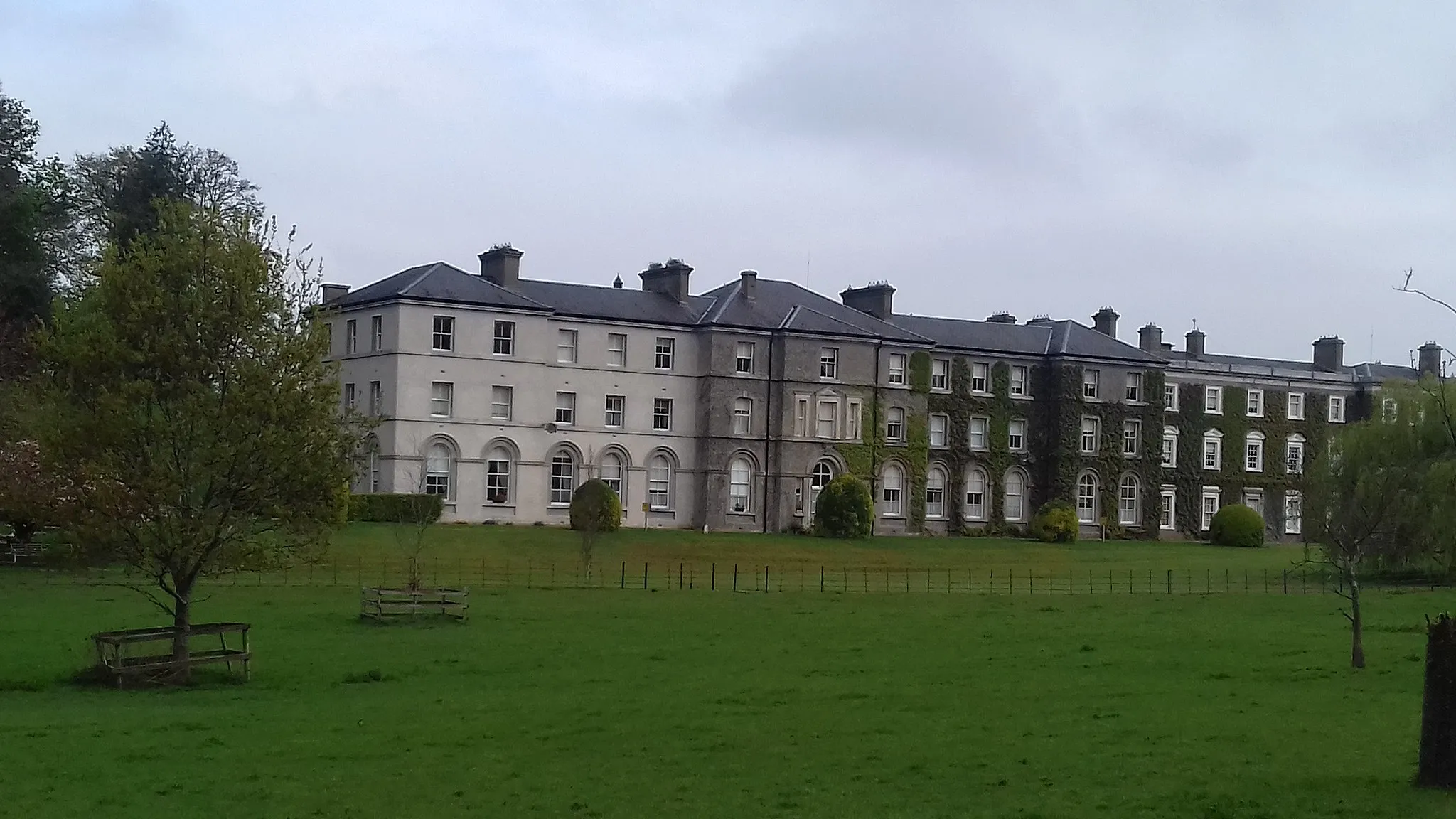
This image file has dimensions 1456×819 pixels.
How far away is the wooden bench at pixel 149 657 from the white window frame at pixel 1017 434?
57793 mm

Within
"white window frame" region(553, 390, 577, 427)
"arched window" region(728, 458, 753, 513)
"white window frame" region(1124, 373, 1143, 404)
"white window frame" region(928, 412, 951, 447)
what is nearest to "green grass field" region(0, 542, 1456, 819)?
"white window frame" region(553, 390, 577, 427)

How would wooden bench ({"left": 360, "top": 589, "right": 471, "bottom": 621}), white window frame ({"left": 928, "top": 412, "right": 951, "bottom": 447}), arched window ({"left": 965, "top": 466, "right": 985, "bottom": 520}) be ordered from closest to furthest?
wooden bench ({"left": 360, "top": 589, "right": 471, "bottom": 621})
white window frame ({"left": 928, "top": 412, "right": 951, "bottom": 447})
arched window ({"left": 965, "top": 466, "right": 985, "bottom": 520})

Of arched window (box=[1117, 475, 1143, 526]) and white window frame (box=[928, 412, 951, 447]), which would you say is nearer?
white window frame (box=[928, 412, 951, 447])

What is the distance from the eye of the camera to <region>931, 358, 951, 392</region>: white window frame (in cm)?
7944

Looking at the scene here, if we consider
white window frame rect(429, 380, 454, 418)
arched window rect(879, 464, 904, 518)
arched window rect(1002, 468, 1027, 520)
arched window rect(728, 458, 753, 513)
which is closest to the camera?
white window frame rect(429, 380, 454, 418)

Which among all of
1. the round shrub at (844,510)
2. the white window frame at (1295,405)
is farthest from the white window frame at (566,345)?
the white window frame at (1295,405)

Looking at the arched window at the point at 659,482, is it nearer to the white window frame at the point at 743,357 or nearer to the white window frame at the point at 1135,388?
the white window frame at the point at 743,357

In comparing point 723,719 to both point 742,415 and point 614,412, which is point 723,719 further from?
point 742,415

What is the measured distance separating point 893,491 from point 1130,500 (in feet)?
49.1

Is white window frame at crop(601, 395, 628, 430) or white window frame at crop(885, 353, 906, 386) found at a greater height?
white window frame at crop(885, 353, 906, 386)

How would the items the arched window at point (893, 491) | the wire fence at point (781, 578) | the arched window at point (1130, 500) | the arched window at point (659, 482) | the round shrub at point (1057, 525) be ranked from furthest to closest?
the arched window at point (1130, 500) < the arched window at point (893, 491) < the round shrub at point (1057, 525) < the arched window at point (659, 482) < the wire fence at point (781, 578)

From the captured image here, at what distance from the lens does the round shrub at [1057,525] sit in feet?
250

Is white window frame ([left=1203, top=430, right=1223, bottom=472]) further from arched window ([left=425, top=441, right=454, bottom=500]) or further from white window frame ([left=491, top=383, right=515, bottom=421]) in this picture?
arched window ([left=425, top=441, right=454, bottom=500])

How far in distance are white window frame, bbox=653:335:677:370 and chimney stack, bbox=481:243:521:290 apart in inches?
269
